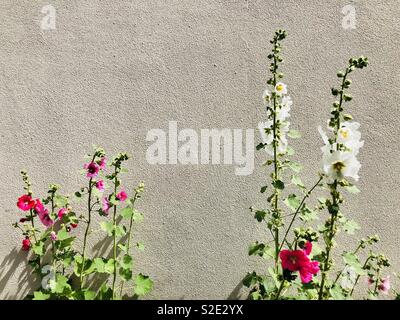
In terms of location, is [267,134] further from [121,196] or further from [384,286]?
[384,286]

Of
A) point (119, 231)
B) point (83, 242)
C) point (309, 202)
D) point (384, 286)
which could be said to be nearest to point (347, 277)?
point (384, 286)

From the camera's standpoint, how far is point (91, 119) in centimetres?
266

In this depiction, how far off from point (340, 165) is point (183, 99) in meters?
1.37

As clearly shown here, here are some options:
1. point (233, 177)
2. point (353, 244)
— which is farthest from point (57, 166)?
point (353, 244)

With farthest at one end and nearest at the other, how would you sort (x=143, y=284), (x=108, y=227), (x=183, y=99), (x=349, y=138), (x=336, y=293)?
(x=183, y=99) < (x=143, y=284) < (x=108, y=227) < (x=336, y=293) < (x=349, y=138)

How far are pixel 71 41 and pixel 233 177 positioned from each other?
5.23 ft

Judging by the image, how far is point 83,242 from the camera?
2.70 metres

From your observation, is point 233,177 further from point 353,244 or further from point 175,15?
point 175,15

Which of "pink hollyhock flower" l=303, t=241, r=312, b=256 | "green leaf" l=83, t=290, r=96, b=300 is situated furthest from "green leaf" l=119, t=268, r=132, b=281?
"pink hollyhock flower" l=303, t=241, r=312, b=256

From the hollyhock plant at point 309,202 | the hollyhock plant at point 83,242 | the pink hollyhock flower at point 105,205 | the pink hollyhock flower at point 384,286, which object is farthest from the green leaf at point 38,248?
the pink hollyhock flower at point 384,286

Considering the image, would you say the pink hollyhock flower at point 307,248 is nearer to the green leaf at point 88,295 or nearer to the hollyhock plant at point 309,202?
the hollyhock plant at point 309,202

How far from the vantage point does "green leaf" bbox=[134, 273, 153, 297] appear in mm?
2500

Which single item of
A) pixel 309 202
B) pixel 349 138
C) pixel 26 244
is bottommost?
pixel 26 244

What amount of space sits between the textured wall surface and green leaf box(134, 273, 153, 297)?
18 centimetres
